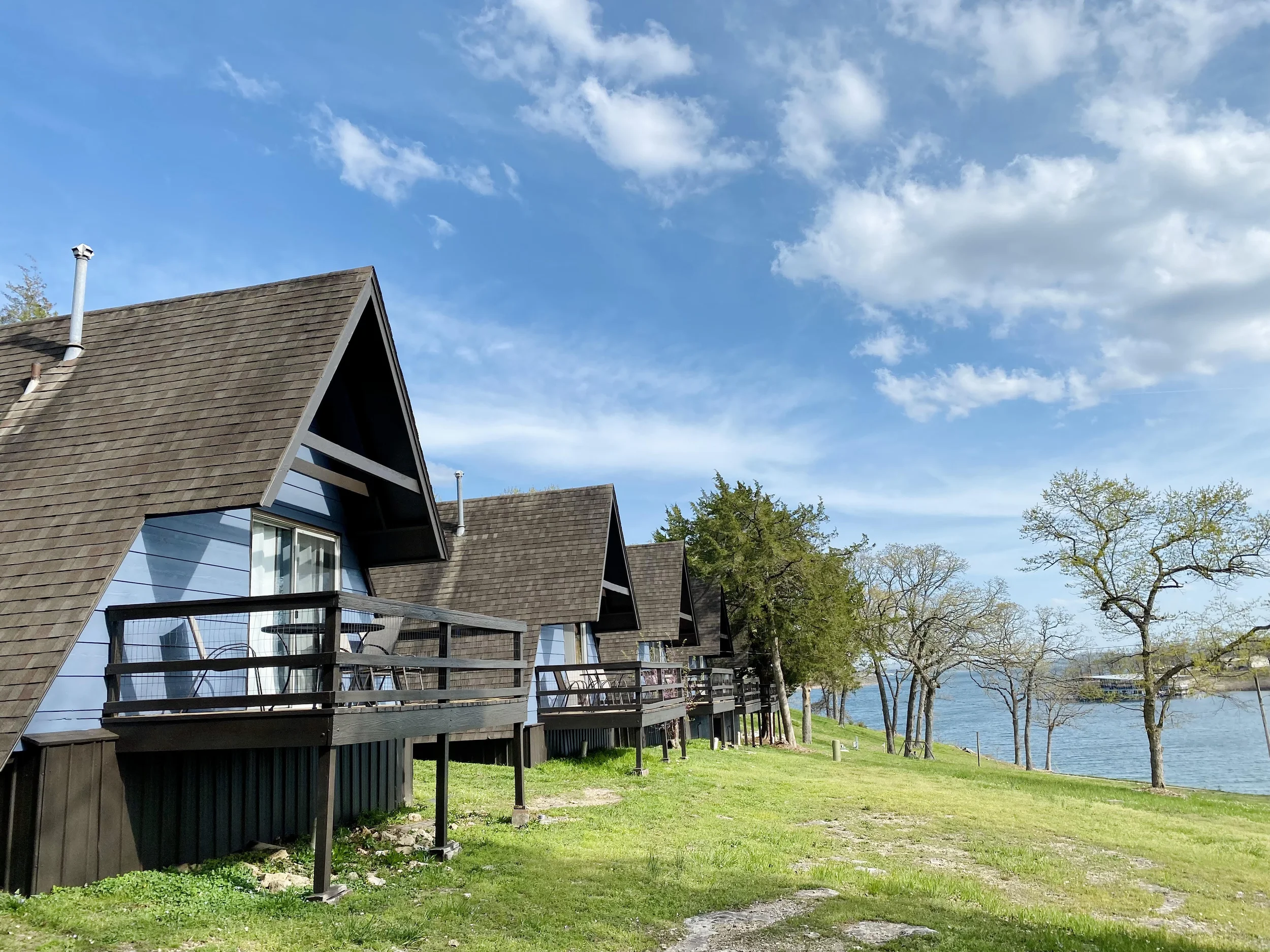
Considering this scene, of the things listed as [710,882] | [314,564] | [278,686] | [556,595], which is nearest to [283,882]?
[278,686]

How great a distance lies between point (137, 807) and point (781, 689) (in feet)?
104

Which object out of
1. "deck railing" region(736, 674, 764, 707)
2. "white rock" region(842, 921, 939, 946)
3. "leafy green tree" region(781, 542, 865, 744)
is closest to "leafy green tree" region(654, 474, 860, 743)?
"leafy green tree" region(781, 542, 865, 744)

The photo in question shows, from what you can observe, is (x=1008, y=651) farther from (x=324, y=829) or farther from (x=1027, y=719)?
(x=324, y=829)

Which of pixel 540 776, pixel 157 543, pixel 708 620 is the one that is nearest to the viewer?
pixel 157 543

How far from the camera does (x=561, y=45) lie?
54.7 ft

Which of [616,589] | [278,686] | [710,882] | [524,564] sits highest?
[524,564]

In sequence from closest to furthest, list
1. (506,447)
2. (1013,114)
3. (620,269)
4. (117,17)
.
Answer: (117,17)
(1013,114)
(620,269)
(506,447)

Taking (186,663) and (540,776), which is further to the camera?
(540,776)

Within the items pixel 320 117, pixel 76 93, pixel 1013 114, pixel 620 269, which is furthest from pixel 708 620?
pixel 76 93

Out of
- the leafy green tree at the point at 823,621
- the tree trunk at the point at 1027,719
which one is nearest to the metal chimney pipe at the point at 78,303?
the leafy green tree at the point at 823,621

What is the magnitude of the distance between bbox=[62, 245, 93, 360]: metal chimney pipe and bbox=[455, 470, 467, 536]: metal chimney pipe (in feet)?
45.2

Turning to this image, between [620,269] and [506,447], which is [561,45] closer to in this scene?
[620,269]

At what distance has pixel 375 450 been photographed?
13070 mm

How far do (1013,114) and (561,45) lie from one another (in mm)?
10224
